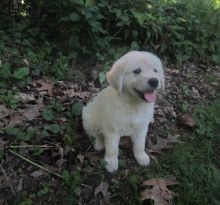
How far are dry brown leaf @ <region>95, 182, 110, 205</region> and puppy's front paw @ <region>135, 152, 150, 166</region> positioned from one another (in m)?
0.55

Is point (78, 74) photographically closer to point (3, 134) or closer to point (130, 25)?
point (130, 25)

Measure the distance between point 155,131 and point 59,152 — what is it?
148 centimetres

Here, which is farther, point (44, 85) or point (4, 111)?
point (44, 85)

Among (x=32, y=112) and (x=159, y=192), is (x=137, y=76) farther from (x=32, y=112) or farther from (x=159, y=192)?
(x=32, y=112)

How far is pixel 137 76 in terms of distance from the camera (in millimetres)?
4012

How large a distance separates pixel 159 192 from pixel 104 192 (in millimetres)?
571

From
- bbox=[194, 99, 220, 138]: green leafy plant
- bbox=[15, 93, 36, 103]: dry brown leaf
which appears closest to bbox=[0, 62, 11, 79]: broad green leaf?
bbox=[15, 93, 36, 103]: dry brown leaf

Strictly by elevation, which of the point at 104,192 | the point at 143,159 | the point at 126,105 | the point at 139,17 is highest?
the point at 139,17

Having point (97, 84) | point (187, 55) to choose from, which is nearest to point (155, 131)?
point (97, 84)

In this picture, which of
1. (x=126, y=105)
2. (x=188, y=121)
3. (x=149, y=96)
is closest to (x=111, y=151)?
(x=126, y=105)

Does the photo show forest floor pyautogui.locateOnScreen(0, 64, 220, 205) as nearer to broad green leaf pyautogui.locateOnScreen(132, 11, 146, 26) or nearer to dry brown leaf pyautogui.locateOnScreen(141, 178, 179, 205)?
dry brown leaf pyautogui.locateOnScreen(141, 178, 179, 205)

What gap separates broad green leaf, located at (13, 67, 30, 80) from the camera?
5391 millimetres

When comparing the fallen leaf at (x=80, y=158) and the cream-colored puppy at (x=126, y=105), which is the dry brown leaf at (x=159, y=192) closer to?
the cream-colored puppy at (x=126, y=105)

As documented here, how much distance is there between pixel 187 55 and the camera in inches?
280
